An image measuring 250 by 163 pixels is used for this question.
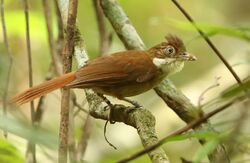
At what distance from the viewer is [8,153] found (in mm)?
1725

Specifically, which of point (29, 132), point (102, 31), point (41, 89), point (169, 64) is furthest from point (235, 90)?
point (102, 31)

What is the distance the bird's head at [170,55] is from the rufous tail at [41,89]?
0.72 meters

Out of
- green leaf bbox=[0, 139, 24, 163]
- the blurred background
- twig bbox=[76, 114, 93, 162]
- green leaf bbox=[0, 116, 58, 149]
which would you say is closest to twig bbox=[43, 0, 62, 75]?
the blurred background

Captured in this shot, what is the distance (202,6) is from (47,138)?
5.81m

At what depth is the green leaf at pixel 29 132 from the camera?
1.11 meters

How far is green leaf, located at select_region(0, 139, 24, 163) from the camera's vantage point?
A: 1.66m

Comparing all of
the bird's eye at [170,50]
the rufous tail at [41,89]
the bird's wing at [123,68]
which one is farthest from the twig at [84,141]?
the bird's eye at [170,50]

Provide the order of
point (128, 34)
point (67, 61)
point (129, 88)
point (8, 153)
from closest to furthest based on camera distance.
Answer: point (8, 153) → point (67, 61) → point (128, 34) → point (129, 88)

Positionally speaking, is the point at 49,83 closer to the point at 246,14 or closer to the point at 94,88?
the point at 94,88

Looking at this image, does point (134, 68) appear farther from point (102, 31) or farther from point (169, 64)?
point (102, 31)

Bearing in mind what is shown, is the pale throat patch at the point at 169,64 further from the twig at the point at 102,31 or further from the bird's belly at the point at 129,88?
the twig at the point at 102,31

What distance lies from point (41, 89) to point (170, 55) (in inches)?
38.5

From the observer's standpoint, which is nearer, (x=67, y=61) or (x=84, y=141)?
(x=67, y=61)

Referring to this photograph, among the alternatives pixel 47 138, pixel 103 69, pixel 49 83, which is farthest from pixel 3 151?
pixel 103 69
